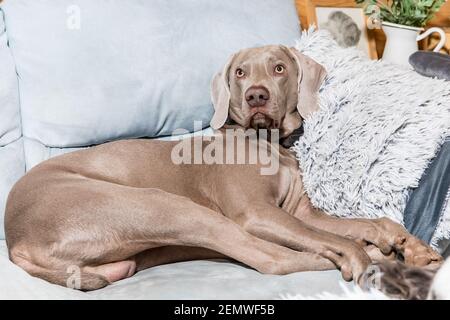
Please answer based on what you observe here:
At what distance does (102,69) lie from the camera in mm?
2100

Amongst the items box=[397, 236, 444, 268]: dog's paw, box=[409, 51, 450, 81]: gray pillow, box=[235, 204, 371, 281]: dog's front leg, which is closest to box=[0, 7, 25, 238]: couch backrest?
box=[235, 204, 371, 281]: dog's front leg

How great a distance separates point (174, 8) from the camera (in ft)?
7.45

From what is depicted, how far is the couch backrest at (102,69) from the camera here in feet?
6.76

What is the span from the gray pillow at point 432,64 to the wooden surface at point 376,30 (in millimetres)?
830

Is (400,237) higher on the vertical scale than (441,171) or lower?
lower

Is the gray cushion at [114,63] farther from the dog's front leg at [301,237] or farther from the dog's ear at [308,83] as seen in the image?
the dog's front leg at [301,237]

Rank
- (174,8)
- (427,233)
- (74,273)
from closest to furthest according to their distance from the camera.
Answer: (74,273) → (427,233) → (174,8)

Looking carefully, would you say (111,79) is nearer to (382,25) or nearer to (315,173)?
(315,173)

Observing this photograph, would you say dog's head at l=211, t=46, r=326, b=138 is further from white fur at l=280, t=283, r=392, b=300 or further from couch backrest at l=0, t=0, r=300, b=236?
white fur at l=280, t=283, r=392, b=300

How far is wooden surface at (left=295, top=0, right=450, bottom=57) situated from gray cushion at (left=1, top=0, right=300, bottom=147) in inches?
26.2

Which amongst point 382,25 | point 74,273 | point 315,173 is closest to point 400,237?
point 315,173

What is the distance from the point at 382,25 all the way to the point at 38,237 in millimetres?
2071

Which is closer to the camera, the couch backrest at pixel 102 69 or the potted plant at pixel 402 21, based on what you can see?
the couch backrest at pixel 102 69

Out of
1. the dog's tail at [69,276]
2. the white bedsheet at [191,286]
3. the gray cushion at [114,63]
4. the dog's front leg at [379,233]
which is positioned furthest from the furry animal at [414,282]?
the gray cushion at [114,63]
